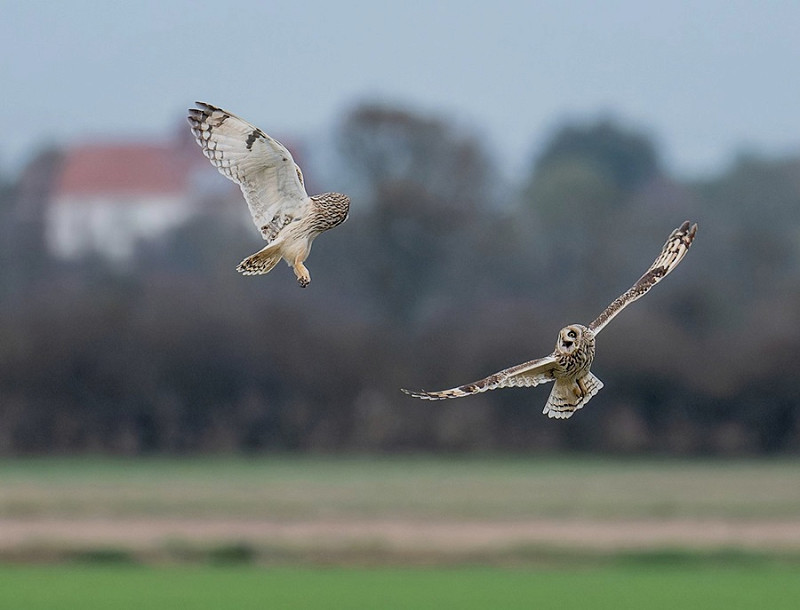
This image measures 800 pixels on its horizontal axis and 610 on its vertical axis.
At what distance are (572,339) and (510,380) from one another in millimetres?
317

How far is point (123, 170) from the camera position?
68.2m

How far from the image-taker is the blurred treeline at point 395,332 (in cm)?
3644

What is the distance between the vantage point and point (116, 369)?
40812mm

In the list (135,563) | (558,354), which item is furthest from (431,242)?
(558,354)

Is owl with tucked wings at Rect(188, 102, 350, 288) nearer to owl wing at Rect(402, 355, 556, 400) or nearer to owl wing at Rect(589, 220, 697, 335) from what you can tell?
owl wing at Rect(402, 355, 556, 400)

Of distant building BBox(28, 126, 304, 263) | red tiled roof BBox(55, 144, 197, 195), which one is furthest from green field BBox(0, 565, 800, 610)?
red tiled roof BBox(55, 144, 197, 195)

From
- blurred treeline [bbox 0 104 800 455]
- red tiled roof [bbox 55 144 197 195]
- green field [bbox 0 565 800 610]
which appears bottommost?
green field [bbox 0 565 800 610]

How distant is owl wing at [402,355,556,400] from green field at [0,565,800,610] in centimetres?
2600

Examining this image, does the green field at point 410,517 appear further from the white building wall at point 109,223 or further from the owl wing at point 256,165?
the owl wing at point 256,165

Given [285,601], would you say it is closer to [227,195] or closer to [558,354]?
[227,195]

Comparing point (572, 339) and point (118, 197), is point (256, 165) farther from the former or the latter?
point (118, 197)

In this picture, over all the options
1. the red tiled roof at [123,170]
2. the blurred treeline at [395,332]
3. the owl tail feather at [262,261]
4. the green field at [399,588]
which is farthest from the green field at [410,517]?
the owl tail feather at [262,261]

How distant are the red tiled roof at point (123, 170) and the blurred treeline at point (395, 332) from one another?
13028 millimetres

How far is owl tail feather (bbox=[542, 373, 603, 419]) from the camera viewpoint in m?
5.36
